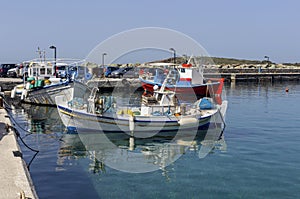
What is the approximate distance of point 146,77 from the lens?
150 feet

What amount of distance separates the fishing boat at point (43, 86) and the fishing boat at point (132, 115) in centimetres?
942

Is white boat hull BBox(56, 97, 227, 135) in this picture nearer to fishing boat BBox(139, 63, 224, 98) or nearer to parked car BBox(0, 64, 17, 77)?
fishing boat BBox(139, 63, 224, 98)

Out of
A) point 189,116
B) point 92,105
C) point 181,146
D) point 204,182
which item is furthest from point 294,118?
point 204,182

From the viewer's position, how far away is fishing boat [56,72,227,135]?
19016 millimetres

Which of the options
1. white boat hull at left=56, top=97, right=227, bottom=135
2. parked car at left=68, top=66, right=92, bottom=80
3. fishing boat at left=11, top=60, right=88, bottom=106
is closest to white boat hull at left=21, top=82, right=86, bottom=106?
fishing boat at left=11, top=60, right=88, bottom=106

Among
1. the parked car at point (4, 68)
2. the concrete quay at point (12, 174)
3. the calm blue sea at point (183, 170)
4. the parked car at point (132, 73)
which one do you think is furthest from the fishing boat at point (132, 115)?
the parked car at point (132, 73)

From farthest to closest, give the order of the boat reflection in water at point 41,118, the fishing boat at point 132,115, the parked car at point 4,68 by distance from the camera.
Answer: the parked car at point 4,68
the boat reflection in water at point 41,118
the fishing boat at point 132,115

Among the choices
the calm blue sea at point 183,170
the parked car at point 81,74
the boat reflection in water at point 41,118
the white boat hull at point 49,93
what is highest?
the parked car at point 81,74

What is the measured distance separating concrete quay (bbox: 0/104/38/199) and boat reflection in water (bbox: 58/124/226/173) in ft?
8.36

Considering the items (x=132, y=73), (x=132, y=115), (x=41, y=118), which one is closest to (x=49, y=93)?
(x=41, y=118)

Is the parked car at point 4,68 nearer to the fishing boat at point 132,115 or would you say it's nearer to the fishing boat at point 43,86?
the fishing boat at point 43,86

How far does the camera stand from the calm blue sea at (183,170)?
1166cm

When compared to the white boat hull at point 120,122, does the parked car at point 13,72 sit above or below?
above

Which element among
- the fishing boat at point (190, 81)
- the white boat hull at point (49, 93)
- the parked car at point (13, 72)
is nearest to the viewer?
the white boat hull at point (49, 93)
